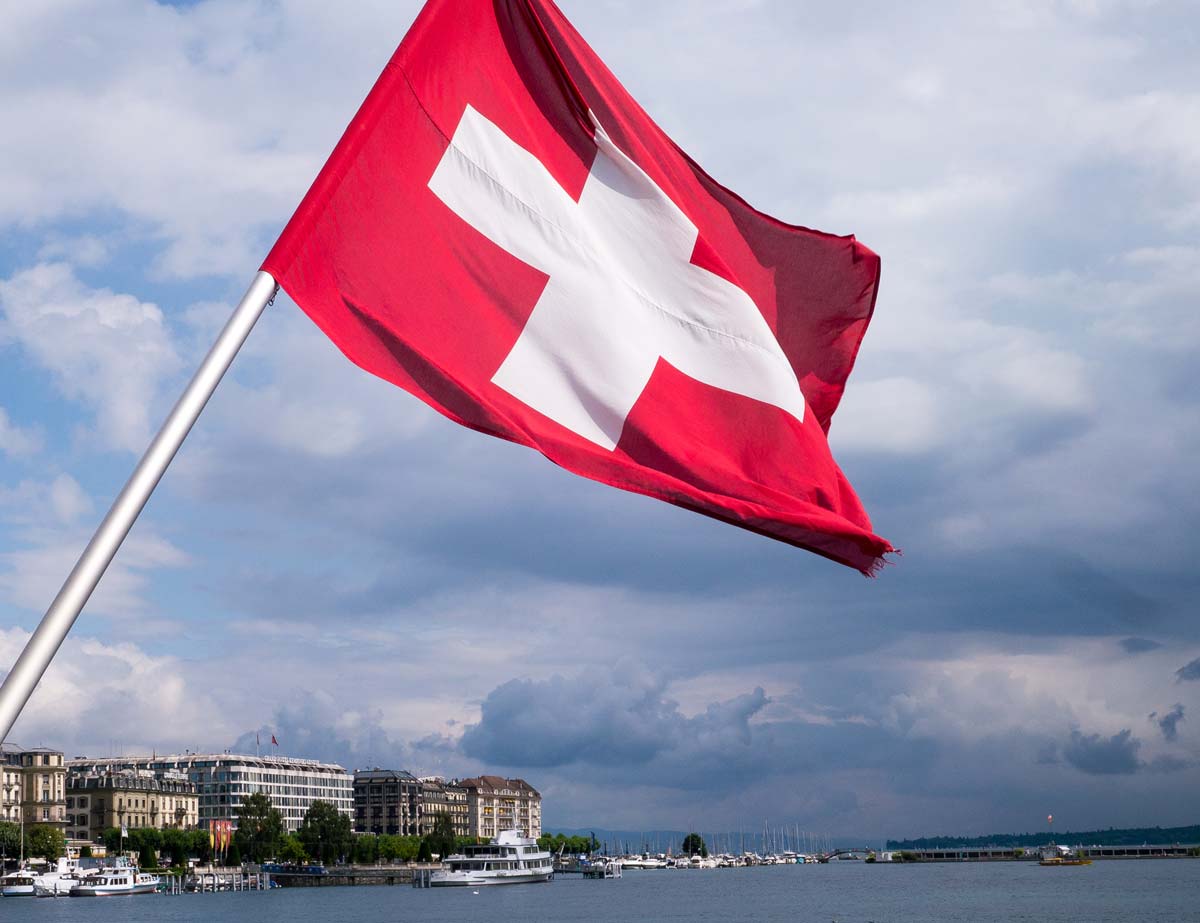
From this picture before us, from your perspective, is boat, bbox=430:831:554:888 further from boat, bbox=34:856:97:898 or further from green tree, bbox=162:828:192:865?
green tree, bbox=162:828:192:865

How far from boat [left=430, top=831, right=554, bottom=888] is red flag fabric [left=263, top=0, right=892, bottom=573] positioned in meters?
133

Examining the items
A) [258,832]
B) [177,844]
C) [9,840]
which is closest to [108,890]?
[9,840]

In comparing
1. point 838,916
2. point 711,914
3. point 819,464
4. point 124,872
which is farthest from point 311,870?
point 819,464

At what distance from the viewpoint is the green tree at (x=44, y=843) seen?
156m

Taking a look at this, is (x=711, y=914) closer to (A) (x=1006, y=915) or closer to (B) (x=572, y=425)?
(A) (x=1006, y=915)

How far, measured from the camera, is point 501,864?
466 ft

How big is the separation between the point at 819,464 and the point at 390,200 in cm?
263

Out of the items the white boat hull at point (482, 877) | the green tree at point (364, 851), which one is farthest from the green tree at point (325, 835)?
the white boat hull at point (482, 877)

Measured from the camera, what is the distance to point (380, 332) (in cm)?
659

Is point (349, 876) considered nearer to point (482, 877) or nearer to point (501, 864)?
point (501, 864)

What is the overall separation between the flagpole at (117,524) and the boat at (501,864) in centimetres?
13467

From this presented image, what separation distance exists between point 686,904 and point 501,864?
30933 mm

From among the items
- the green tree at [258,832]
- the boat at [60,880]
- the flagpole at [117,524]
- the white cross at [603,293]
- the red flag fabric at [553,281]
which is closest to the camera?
the flagpole at [117,524]

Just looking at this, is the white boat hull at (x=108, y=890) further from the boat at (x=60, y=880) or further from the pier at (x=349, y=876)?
the pier at (x=349, y=876)
